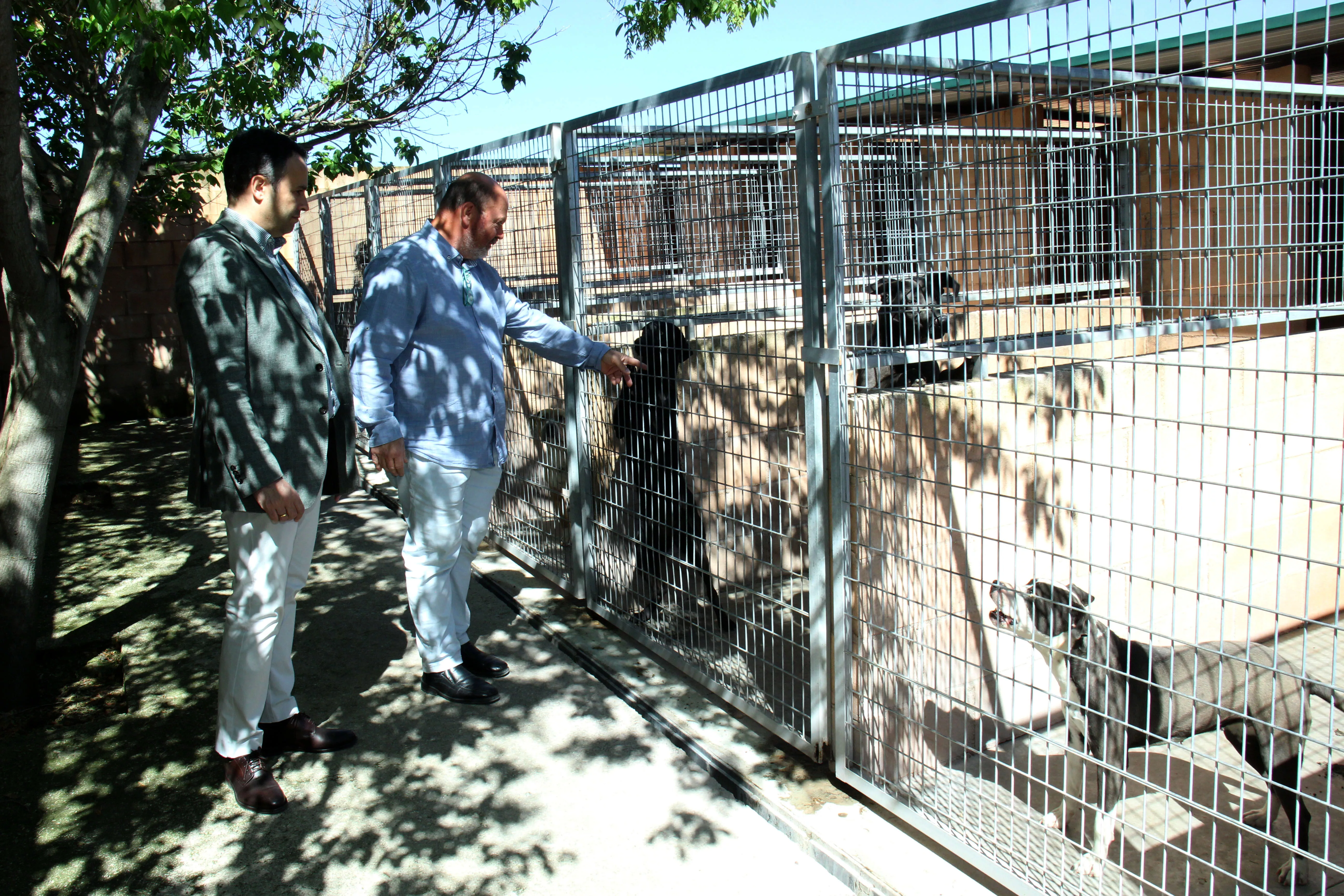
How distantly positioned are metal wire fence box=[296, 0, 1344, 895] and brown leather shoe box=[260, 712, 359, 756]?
1466 millimetres

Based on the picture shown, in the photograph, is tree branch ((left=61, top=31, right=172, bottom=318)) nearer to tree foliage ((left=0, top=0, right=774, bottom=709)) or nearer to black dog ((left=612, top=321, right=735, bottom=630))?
tree foliage ((left=0, top=0, right=774, bottom=709))

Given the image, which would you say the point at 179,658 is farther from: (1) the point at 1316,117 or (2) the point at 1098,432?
(1) the point at 1316,117

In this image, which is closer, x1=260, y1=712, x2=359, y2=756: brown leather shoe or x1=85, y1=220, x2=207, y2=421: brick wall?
x1=260, y1=712, x2=359, y2=756: brown leather shoe

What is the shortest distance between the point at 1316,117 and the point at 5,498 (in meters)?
7.14

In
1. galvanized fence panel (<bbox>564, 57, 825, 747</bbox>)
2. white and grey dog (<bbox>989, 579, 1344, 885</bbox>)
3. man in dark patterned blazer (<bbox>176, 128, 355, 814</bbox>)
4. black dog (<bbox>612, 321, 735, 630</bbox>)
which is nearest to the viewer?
white and grey dog (<bbox>989, 579, 1344, 885</bbox>)

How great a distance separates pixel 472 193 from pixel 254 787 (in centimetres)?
234

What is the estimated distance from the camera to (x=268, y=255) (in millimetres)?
3172

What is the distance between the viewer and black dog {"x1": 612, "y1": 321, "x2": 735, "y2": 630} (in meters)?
4.11

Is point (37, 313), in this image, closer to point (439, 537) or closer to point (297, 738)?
point (439, 537)

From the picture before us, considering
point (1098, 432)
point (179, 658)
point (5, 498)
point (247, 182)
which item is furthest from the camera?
point (179, 658)

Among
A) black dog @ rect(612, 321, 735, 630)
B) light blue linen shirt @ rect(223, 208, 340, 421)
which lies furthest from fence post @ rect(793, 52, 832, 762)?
light blue linen shirt @ rect(223, 208, 340, 421)

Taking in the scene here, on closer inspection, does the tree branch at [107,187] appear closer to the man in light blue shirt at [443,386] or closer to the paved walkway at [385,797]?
the man in light blue shirt at [443,386]

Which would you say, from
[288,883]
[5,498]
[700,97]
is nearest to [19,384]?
[5,498]

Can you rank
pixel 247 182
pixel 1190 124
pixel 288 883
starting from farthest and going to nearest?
1. pixel 1190 124
2. pixel 247 182
3. pixel 288 883
